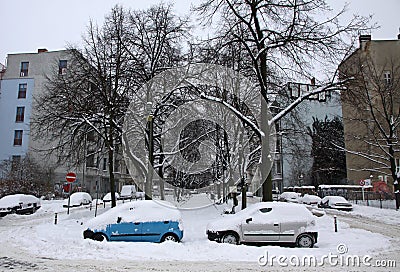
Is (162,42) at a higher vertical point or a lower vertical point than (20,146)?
higher

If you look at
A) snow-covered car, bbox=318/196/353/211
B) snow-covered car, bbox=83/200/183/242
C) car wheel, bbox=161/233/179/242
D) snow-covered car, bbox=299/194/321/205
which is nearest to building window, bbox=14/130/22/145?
snow-covered car, bbox=299/194/321/205

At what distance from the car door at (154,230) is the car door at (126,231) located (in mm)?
169

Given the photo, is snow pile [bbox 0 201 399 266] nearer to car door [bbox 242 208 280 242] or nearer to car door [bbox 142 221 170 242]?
car door [bbox 142 221 170 242]

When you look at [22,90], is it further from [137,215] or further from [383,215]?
[383,215]

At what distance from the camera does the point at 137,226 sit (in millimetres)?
12758

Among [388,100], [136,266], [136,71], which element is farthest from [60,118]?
[388,100]

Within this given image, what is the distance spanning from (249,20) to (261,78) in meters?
2.86

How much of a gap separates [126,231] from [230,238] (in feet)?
11.7

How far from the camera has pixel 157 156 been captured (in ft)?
79.7

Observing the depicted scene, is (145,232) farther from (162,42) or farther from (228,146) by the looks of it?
(228,146)

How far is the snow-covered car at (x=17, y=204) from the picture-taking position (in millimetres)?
25961

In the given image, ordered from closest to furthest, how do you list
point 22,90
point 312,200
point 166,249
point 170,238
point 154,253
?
1. point 154,253
2. point 166,249
3. point 170,238
4. point 312,200
5. point 22,90

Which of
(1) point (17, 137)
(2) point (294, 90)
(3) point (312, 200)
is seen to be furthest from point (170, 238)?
(1) point (17, 137)

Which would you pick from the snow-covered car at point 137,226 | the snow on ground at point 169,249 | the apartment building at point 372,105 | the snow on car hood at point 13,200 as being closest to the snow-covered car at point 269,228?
the snow on ground at point 169,249
